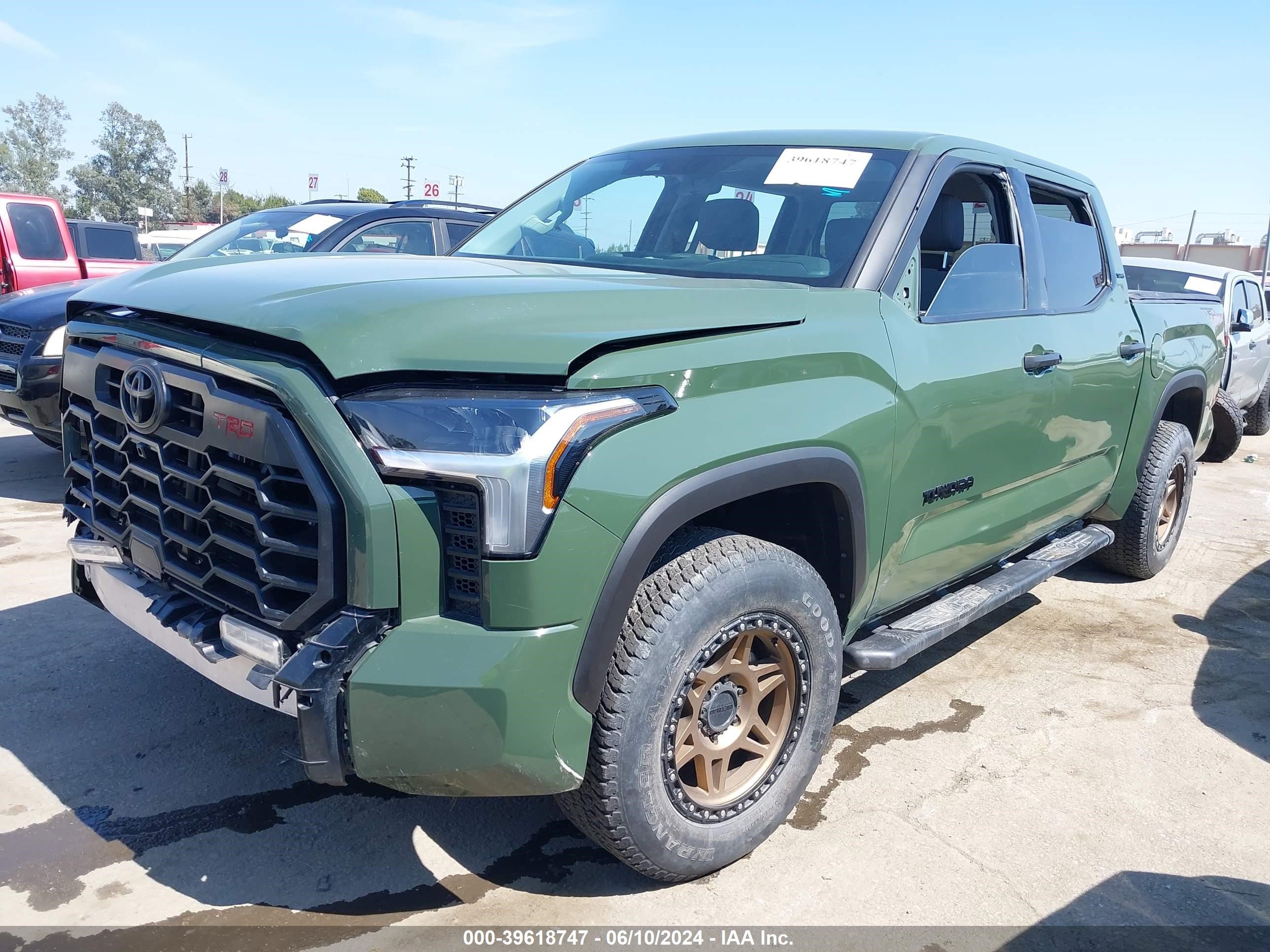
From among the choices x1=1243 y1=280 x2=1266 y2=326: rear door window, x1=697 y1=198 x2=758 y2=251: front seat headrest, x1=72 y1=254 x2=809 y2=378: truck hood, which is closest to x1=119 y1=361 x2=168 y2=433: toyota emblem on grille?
x1=72 y1=254 x2=809 y2=378: truck hood

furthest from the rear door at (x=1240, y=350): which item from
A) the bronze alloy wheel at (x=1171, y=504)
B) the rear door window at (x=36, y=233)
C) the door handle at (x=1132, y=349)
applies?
the rear door window at (x=36, y=233)

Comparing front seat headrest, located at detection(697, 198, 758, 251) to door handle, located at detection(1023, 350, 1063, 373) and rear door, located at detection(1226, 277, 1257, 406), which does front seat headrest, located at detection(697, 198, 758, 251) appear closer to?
door handle, located at detection(1023, 350, 1063, 373)

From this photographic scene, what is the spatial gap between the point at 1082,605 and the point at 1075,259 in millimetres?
1862

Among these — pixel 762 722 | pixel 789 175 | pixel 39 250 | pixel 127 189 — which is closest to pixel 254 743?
pixel 762 722

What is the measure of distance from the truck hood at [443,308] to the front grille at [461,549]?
0.89 feet

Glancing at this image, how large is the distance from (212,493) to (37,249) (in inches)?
449

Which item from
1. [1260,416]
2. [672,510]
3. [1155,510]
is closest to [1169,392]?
[1155,510]

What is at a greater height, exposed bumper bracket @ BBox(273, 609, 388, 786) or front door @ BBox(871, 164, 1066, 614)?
front door @ BBox(871, 164, 1066, 614)

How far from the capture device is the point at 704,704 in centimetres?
243

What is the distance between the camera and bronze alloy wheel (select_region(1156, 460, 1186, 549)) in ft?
17.5

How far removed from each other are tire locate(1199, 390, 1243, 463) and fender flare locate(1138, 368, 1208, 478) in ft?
12.9

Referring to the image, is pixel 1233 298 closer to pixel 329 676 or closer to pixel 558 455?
pixel 558 455

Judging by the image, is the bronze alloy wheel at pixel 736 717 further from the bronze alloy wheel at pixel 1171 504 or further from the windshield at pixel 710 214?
the bronze alloy wheel at pixel 1171 504

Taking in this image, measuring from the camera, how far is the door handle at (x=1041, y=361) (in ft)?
11.1
